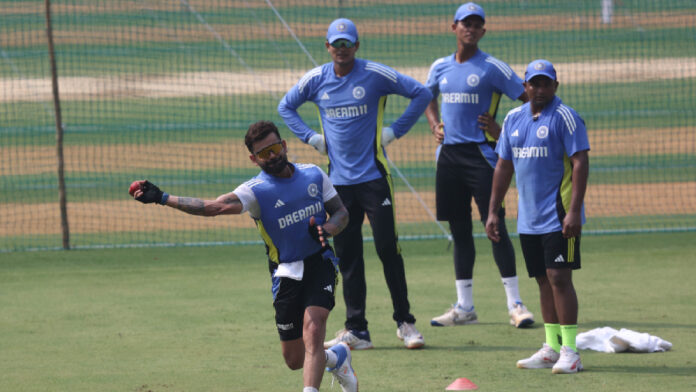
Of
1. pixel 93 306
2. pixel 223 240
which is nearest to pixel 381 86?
pixel 93 306

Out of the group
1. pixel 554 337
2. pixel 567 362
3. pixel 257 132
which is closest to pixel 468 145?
pixel 554 337

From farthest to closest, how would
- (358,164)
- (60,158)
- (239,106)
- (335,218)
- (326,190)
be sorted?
(239,106) → (60,158) → (358,164) → (326,190) → (335,218)

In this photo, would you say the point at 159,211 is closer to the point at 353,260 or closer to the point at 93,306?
the point at 93,306

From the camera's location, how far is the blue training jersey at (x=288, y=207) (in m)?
6.80

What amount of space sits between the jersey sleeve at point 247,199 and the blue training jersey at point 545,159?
1.95 m

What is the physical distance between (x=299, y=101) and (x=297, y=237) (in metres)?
2.43

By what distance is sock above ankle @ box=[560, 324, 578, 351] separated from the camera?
7.62m

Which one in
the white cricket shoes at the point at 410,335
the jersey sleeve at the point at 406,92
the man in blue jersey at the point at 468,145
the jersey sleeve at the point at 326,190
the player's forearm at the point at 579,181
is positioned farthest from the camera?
the man in blue jersey at the point at 468,145

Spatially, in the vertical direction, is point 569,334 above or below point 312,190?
below

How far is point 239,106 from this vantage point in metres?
24.9

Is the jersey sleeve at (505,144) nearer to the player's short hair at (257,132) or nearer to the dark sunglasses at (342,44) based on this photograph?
the dark sunglasses at (342,44)

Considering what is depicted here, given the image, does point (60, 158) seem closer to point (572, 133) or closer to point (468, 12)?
point (468, 12)

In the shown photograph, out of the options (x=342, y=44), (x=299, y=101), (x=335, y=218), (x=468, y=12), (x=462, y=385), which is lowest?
(x=462, y=385)

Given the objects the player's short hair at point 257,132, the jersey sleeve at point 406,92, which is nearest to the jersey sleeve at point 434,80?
the jersey sleeve at point 406,92
